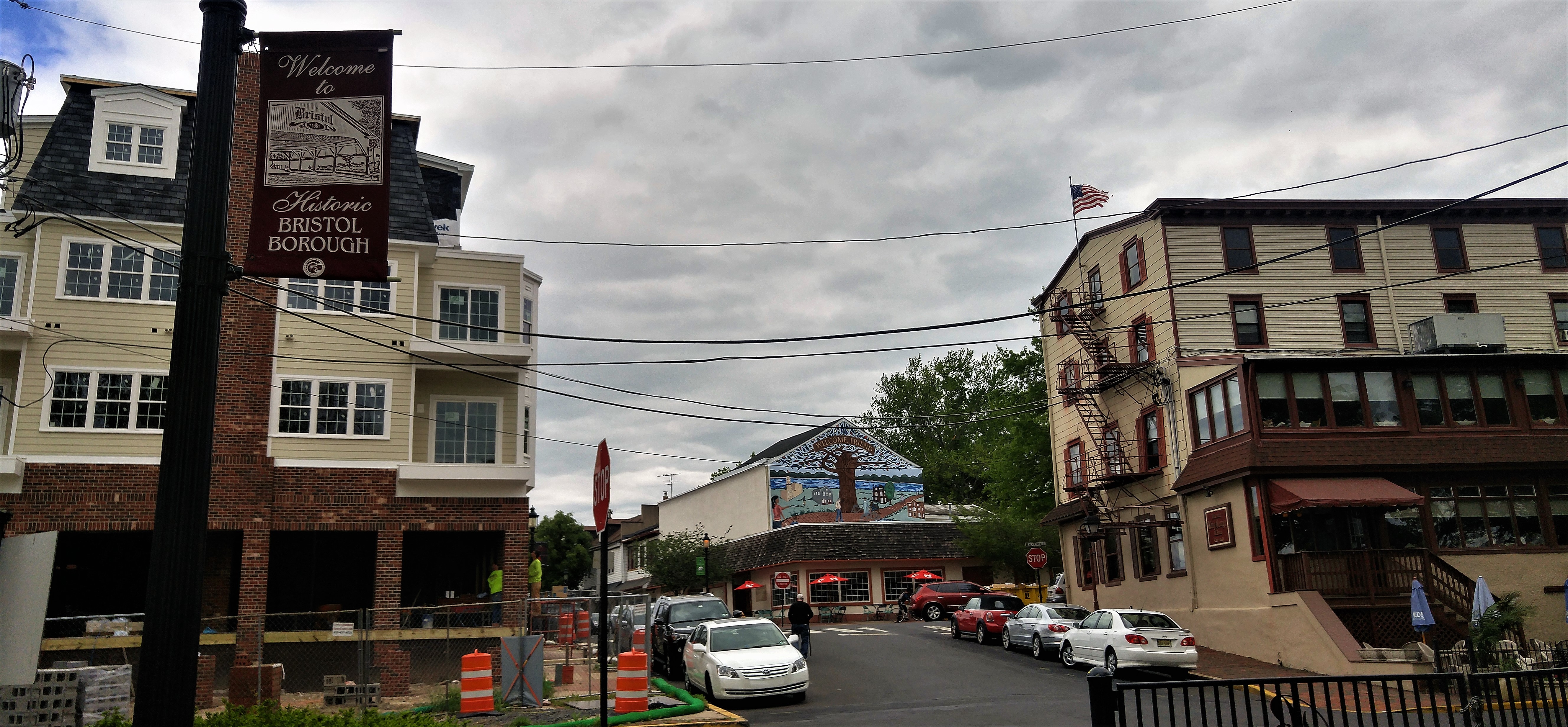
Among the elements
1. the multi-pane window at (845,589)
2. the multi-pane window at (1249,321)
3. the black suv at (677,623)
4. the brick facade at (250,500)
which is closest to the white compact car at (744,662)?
the black suv at (677,623)

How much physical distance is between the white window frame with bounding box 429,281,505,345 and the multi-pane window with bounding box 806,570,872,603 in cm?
2695

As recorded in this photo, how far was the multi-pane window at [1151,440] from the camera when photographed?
3159cm

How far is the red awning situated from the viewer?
962 inches

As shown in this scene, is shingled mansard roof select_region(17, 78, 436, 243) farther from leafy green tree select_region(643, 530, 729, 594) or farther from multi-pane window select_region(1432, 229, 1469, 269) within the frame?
leafy green tree select_region(643, 530, 729, 594)

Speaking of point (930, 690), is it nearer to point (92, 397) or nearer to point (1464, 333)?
point (92, 397)

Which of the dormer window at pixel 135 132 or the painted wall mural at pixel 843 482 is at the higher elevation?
the dormer window at pixel 135 132

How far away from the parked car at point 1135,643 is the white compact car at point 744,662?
21.5ft

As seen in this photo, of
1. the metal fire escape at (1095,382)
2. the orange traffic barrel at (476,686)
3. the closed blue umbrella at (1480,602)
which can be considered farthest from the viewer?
the metal fire escape at (1095,382)

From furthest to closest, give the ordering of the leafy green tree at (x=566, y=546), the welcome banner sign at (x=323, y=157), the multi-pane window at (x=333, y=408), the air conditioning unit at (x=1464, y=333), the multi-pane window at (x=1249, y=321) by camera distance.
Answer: the leafy green tree at (x=566, y=546), the multi-pane window at (x=1249, y=321), the air conditioning unit at (x=1464, y=333), the multi-pane window at (x=333, y=408), the welcome banner sign at (x=323, y=157)

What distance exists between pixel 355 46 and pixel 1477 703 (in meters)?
9.06

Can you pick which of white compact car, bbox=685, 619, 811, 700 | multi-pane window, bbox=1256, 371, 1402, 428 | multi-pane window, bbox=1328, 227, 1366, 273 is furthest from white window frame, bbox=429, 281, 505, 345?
multi-pane window, bbox=1328, 227, 1366, 273

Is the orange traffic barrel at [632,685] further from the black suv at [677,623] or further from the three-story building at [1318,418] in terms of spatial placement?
the three-story building at [1318,418]

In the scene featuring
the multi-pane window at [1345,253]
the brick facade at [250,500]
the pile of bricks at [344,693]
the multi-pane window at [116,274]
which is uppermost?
the multi-pane window at [1345,253]

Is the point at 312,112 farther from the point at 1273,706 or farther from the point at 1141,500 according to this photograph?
the point at 1141,500
